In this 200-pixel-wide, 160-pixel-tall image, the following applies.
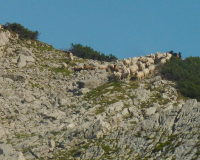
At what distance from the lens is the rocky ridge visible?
33.4 metres

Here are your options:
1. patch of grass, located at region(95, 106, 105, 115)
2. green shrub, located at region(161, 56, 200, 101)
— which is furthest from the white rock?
green shrub, located at region(161, 56, 200, 101)

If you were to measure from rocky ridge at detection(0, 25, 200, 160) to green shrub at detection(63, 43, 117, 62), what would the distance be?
1545 centimetres

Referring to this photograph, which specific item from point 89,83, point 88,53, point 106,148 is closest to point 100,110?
point 106,148

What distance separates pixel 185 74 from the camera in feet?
176

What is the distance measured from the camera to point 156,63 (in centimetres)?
6128

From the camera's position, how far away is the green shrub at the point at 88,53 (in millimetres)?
74375

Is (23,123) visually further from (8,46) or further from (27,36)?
(27,36)

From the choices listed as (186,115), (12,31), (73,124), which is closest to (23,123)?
(73,124)

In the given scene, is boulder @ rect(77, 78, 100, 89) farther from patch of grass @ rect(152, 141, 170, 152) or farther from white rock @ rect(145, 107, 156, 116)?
patch of grass @ rect(152, 141, 170, 152)

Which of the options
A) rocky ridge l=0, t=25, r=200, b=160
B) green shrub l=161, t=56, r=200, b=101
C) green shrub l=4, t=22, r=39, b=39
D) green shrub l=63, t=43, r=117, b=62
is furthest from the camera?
green shrub l=63, t=43, r=117, b=62

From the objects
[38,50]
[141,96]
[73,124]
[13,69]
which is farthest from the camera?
[38,50]

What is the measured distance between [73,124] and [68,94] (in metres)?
10.4

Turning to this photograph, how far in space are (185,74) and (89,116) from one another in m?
19.3

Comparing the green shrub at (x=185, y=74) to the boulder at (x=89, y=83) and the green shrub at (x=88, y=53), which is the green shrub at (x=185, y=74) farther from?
the green shrub at (x=88, y=53)
